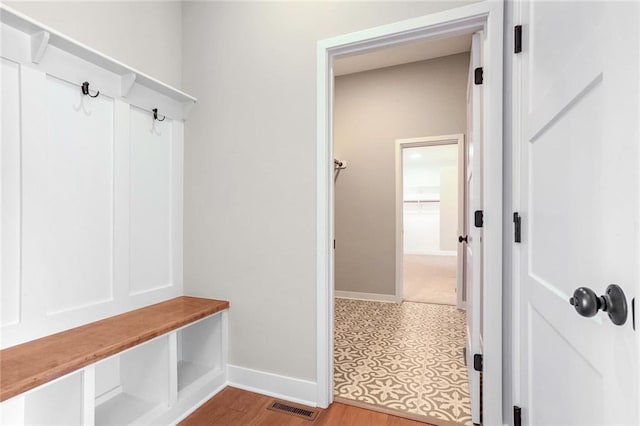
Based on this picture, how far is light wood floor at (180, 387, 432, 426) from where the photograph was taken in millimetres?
1631

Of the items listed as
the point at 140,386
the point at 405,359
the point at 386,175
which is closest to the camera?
the point at 140,386

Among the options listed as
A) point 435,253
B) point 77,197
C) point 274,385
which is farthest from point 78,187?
point 435,253

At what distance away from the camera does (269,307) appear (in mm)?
1936

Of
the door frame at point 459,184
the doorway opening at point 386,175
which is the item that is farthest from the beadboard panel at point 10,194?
the door frame at point 459,184

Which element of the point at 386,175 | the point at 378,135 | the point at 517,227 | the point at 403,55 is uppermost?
the point at 403,55

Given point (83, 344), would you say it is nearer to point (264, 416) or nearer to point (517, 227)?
point (264, 416)

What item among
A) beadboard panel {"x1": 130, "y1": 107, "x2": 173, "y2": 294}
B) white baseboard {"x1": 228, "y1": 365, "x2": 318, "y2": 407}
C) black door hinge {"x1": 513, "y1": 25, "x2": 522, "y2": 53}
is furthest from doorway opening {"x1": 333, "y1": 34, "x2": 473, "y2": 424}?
black door hinge {"x1": 513, "y1": 25, "x2": 522, "y2": 53}

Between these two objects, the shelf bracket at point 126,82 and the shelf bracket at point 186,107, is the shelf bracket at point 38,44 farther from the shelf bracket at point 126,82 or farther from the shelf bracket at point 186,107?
the shelf bracket at point 186,107

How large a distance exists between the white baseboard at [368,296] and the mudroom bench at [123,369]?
2329 mm

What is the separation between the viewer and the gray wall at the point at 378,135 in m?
3.66

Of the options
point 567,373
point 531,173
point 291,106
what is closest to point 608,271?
point 567,373

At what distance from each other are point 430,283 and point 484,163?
3.87 m

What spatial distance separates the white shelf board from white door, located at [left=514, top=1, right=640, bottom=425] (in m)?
1.91

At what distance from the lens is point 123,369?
5.66 ft
